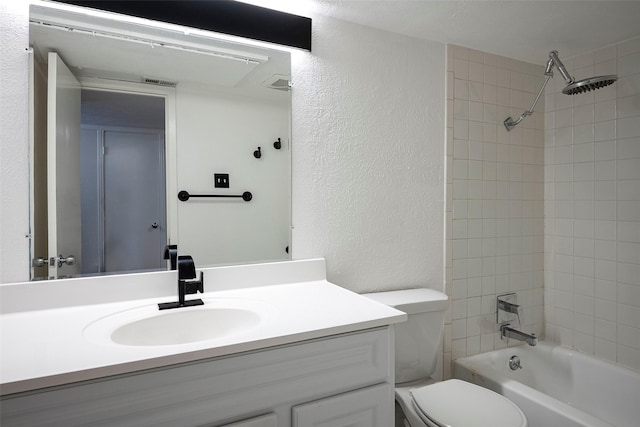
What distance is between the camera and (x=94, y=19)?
125cm

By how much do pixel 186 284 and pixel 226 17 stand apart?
39.1 inches

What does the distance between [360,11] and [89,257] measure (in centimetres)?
143

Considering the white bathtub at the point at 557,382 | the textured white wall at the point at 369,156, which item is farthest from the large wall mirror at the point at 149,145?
the white bathtub at the point at 557,382

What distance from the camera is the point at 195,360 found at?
2.84ft

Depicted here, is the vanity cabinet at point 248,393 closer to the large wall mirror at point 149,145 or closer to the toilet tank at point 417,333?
the toilet tank at point 417,333

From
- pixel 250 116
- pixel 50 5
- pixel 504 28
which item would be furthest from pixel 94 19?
pixel 504 28

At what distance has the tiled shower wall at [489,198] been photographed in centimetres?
197

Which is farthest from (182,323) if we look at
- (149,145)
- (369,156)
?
(369,156)

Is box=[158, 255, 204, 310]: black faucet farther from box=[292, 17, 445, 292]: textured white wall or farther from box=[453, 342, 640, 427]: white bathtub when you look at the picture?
box=[453, 342, 640, 427]: white bathtub

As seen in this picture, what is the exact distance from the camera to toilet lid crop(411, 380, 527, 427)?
1.27m

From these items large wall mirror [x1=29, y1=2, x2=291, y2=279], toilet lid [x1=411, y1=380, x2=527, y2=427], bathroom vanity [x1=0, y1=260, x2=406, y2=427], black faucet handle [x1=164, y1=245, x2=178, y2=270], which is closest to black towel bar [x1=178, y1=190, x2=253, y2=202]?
large wall mirror [x1=29, y1=2, x2=291, y2=279]

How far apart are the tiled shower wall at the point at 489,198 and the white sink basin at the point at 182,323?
3.87 ft

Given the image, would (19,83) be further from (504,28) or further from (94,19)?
(504,28)

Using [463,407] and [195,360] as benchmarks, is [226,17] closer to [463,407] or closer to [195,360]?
[195,360]
